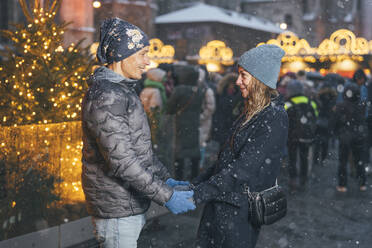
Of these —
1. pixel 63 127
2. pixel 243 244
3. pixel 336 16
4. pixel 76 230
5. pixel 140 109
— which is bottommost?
pixel 76 230

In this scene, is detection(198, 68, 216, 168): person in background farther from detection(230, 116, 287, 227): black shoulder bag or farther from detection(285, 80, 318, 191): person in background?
detection(230, 116, 287, 227): black shoulder bag

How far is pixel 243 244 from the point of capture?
2.70m

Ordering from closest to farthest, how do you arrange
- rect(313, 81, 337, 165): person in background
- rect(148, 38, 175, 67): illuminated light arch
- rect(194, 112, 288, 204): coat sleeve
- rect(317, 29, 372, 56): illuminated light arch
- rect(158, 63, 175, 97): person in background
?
rect(194, 112, 288, 204): coat sleeve
rect(158, 63, 175, 97): person in background
rect(313, 81, 337, 165): person in background
rect(317, 29, 372, 56): illuminated light arch
rect(148, 38, 175, 67): illuminated light arch

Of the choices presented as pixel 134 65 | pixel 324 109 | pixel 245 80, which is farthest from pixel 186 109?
pixel 134 65

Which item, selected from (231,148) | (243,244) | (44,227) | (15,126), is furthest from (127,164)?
(44,227)

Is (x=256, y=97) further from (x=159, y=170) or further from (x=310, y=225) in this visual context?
(x=310, y=225)

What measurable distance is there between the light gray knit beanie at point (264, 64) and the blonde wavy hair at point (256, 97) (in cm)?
4

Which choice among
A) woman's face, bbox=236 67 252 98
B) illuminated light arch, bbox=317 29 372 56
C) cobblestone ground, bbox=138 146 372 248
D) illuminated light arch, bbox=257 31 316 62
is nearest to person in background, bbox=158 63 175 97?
cobblestone ground, bbox=138 146 372 248

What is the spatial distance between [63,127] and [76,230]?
1.16m

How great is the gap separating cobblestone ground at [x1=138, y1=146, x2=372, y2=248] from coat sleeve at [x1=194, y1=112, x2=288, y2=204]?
261cm

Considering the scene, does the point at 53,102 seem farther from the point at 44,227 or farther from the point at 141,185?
the point at 141,185

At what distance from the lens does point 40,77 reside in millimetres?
4734

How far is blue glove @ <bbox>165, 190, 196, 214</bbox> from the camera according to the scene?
2512 mm

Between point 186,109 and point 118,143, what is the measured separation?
4.73 m
